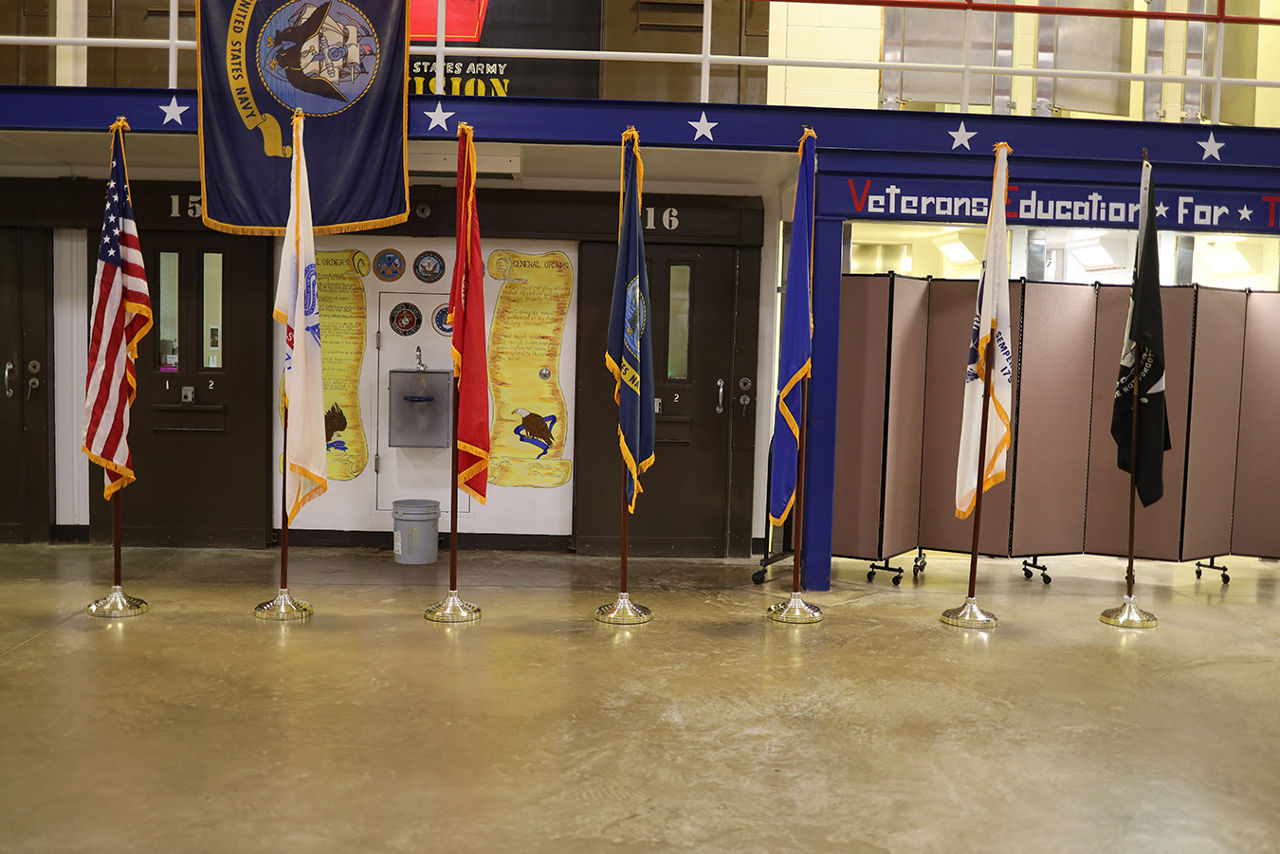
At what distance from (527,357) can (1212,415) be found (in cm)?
522

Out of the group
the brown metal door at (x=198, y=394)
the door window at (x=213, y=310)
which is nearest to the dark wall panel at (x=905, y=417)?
the brown metal door at (x=198, y=394)

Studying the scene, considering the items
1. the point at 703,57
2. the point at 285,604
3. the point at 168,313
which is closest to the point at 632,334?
the point at 703,57

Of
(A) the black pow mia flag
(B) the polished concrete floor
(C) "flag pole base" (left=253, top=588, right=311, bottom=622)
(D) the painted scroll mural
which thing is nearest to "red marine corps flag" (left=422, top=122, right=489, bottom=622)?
(B) the polished concrete floor

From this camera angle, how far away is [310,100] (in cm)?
707

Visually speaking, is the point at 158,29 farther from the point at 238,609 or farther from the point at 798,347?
the point at 798,347

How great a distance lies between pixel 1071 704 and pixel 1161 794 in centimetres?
111

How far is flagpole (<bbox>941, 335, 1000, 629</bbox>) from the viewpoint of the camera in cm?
690

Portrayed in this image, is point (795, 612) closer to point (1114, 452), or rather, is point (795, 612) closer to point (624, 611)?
point (624, 611)

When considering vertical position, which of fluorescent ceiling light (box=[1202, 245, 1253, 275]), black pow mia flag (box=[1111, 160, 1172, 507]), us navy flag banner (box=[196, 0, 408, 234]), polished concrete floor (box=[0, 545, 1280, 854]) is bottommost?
polished concrete floor (box=[0, 545, 1280, 854])

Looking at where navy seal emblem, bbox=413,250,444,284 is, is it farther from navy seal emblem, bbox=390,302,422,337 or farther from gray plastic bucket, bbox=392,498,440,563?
gray plastic bucket, bbox=392,498,440,563

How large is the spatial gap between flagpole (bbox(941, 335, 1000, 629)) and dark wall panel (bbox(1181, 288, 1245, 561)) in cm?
211

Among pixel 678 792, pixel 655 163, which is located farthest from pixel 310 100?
pixel 678 792

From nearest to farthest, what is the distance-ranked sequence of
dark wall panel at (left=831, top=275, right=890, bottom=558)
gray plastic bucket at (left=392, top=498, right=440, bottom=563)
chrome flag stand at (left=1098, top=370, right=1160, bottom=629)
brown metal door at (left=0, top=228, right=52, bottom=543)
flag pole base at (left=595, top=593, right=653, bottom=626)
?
flag pole base at (left=595, top=593, right=653, bottom=626)
chrome flag stand at (left=1098, top=370, right=1160, bottom=629)
dark wall panel at (left=831, top=275, right=890, bottom=558)
gray plastic bucket at (left=392, top=498, right=440, bottom=563)
brown metal door at (left=0, top=228, right=52, bottom=543)

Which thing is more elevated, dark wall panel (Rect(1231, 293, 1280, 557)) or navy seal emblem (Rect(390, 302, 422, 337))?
navy seal emblem (Rect(390, 302, 422, 337))
